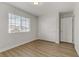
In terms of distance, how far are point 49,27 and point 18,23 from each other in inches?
76.5

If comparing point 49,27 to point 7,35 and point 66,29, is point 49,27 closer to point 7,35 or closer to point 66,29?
point 66,29

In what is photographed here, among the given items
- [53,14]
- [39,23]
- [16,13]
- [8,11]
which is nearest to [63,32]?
[53,14]

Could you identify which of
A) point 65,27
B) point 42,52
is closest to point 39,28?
point 65,27

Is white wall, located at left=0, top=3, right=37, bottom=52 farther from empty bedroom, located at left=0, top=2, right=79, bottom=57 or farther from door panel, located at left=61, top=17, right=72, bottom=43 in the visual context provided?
door panel, located at left=61, top=17, right=72, bottom=43

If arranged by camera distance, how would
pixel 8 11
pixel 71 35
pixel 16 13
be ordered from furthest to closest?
pixel 71 35
pixel 16 13
pixel 8 11

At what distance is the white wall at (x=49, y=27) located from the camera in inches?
184

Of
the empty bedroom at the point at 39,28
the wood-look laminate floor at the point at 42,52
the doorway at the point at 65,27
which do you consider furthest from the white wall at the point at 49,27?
the wood-look laminate floor at the point at 42,52

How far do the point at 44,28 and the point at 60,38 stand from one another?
1.23 m

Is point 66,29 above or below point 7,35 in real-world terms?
above

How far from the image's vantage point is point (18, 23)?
13.5ft

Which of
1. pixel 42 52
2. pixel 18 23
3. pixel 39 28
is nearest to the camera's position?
pixel 42 52

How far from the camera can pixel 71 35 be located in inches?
177

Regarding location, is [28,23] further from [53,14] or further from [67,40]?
[67,40]

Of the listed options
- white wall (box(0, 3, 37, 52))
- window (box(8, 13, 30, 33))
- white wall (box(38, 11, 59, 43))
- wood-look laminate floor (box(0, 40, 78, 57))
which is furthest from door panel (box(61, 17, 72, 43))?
white wall (box(0, 3, 37, 52))
